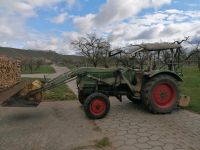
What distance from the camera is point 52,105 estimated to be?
37.6ft

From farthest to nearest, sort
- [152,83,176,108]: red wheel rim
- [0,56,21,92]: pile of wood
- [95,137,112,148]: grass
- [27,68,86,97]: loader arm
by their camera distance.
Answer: [0,56,21,92]: pile of wood, [152,83,176,108]: red wheel rim, [27,68,86,97]: loader arm, [95,137,112,148]: grass

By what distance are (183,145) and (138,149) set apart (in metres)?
1.01

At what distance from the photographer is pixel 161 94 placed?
9539 mm

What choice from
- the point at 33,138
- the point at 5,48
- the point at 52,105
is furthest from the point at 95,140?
the point at 5,48

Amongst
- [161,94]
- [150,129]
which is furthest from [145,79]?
[150,129]

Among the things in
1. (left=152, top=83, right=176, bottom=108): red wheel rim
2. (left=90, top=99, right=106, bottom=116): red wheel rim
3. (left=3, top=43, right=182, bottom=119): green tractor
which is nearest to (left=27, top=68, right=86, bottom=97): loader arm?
(left=3, top=43, right=182, bottom=119): green tractor

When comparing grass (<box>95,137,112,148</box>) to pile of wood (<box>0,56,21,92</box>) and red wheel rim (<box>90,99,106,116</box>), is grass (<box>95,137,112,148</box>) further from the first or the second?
pile of wood (<box>0,56,21,92</box>)

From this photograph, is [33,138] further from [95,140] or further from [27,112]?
[27,112]

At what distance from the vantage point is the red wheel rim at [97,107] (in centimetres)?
866

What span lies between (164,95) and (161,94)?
0.13 m

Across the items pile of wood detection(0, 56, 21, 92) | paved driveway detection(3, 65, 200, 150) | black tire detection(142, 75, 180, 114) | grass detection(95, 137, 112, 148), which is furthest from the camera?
pile of wood detection(0, 56, 21, 92)

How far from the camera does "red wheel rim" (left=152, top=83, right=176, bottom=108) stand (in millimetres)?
9461

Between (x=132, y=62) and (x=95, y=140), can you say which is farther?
(x=132, y=62)

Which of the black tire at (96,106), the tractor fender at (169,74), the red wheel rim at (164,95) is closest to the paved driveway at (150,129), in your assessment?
the black tire at (96,106)
